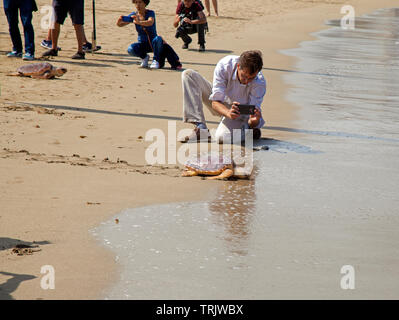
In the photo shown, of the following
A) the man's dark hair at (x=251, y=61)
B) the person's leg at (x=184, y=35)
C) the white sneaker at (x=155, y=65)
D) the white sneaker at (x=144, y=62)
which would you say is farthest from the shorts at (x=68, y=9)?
the man's dark hair at (x=251, y=61)

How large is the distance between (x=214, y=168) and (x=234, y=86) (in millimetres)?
1411

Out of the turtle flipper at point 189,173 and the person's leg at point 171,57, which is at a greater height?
the person's leg at point 171,57

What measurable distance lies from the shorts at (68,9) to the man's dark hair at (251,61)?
5.54 metres

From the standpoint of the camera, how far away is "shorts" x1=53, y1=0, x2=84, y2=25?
448 inches

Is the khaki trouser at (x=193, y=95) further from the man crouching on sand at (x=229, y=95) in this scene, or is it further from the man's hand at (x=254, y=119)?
the man's hand at (x=254, y=119)

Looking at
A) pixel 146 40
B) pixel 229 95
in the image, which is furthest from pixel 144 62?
pixel 229 95

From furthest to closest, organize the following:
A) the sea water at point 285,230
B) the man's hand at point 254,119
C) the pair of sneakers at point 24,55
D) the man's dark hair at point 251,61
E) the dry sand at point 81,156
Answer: the pair of sneakers at point 24,55 < the man's hand at point 254,119 < the man's dark hair at point 251,61 < the dry sand at point 81,156 < the sea water at point 285,230

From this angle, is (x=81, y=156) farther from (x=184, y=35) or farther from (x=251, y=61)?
(x=184, y=35)

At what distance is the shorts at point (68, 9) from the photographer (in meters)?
11.4

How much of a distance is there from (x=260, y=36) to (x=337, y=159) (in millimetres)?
11320

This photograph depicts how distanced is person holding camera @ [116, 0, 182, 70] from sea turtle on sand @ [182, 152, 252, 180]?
5.73 metres

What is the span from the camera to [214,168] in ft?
19.5

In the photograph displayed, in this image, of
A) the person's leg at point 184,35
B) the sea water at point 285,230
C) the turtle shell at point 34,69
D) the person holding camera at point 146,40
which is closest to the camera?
the sea water at point 285,230

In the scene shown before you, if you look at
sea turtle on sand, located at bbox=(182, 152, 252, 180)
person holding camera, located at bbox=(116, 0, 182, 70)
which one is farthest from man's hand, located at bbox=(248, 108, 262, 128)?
person holding camera, located at bbox=(116, 0, 182, 70)
